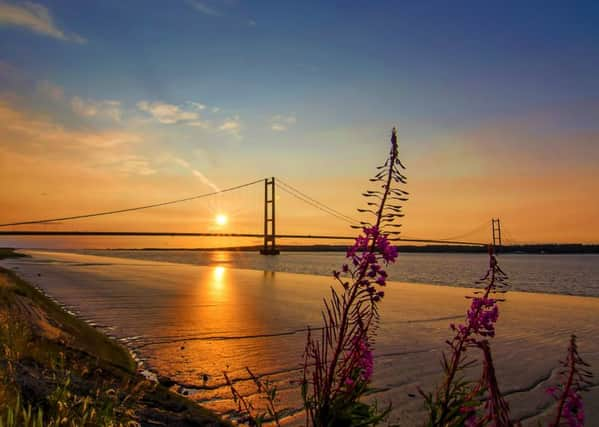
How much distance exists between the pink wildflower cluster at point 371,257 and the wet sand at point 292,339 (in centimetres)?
316

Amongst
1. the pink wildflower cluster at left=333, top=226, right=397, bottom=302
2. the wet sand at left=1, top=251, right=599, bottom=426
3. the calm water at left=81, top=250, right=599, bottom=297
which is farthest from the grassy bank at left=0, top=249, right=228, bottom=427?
the calm water at left=81, top=250, right=599, bottom=297

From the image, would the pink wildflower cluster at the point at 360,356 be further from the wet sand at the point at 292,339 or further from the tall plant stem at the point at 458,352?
the wet sand at the point at 292,339

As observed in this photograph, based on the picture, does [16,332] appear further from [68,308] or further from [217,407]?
[68,308]

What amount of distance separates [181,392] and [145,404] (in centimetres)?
139

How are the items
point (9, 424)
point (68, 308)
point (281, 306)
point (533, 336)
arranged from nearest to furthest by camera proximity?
point (9, 424) < point (533, 336) < point (68, 308) < point (281, 306)

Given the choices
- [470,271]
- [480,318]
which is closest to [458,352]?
[480,318]

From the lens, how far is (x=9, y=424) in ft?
7.42

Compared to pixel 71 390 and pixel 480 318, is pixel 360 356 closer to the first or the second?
pixel 480 318

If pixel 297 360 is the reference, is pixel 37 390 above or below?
above

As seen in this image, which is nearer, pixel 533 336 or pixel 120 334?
pixel 120 334

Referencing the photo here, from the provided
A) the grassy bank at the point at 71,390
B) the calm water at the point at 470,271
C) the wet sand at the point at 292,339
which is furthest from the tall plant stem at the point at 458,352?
the calm water at the point at 470,271

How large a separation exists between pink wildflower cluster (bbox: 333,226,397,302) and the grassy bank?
1617 mm

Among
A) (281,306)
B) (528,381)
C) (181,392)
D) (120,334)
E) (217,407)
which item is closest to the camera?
(217,407)

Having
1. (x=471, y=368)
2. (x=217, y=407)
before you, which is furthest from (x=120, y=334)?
(x=471, y=368)
